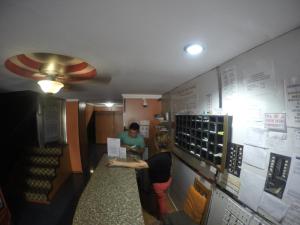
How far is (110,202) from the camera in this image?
1.15 metres

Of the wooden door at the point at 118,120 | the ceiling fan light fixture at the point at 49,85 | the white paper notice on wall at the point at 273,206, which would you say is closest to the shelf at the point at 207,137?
the white paper notice on wall at the point at 273,206

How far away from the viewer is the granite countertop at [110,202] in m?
0.98

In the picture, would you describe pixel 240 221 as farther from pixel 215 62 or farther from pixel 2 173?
pixel 2 173

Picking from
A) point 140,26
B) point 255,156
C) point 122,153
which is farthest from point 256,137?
point 122,153

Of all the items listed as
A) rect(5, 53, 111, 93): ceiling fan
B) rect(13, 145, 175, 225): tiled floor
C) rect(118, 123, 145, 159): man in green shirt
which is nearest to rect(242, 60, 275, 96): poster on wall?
rect(5, 53, 111, 93): ceiling fan

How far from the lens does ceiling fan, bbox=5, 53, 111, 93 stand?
1526 millimetres

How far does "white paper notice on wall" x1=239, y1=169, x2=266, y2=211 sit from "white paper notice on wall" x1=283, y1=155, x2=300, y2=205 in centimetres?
15

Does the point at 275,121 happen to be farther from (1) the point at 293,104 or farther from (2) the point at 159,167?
(2) the point at 159,167

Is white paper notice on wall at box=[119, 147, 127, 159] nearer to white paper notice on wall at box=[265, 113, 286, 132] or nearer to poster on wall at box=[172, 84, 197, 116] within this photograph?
poster on wall at box=[172, 84, 197, 116]

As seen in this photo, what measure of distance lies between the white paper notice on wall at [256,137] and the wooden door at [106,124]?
725 centimetres

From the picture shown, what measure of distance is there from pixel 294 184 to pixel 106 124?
7.85 metres

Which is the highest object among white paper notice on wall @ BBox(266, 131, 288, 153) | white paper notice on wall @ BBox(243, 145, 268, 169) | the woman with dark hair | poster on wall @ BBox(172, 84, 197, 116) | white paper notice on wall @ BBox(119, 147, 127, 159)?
poster on wall @ BBox(172, 84, 197, 116)

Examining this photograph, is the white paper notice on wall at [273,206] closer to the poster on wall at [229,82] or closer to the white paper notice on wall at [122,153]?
the poster on wall at [229,82]

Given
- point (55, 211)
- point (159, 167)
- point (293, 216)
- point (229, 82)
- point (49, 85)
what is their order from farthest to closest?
point (55, 211) < point (159, 167) < point (49, 85) < point (229, 82) < point (293, 216)
